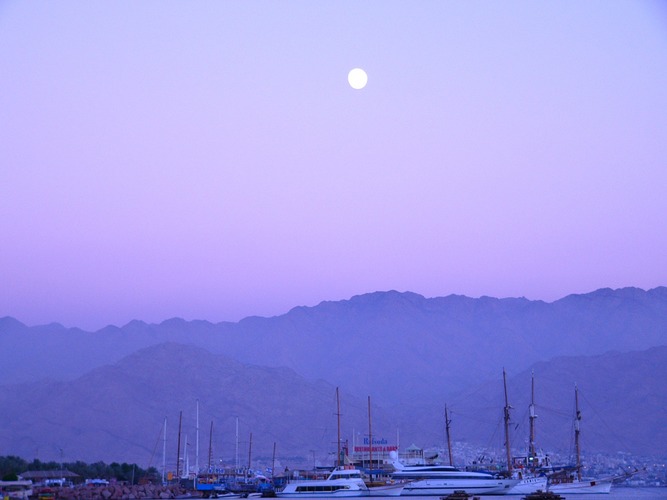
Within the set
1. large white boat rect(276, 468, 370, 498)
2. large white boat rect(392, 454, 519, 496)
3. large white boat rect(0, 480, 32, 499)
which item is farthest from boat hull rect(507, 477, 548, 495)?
large white boat rect(0, 480, 32, 499)

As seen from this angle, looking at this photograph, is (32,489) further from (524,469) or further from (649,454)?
(649,454)

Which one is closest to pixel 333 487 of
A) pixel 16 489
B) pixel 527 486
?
pixel 527 486

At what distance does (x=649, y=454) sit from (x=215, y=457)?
69011mm

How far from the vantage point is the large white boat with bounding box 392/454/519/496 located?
281ft

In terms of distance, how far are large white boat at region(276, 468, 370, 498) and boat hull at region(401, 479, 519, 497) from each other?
378 centimetres

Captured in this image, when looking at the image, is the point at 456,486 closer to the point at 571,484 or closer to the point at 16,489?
the point at 571,484

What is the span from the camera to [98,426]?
193500mm

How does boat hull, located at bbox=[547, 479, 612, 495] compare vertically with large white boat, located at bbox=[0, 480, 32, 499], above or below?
below

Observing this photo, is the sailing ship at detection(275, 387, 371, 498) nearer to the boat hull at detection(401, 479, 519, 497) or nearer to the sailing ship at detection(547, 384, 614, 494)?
the boat hull at detection(401, 479, 519, 497)

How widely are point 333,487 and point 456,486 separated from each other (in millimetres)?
9583

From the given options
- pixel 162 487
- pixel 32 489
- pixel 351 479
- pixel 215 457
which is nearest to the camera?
pixel 351 479

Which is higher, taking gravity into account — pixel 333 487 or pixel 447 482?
pixel 447 482

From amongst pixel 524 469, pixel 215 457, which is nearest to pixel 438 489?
pixel 524 469

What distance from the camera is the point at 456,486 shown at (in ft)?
283
